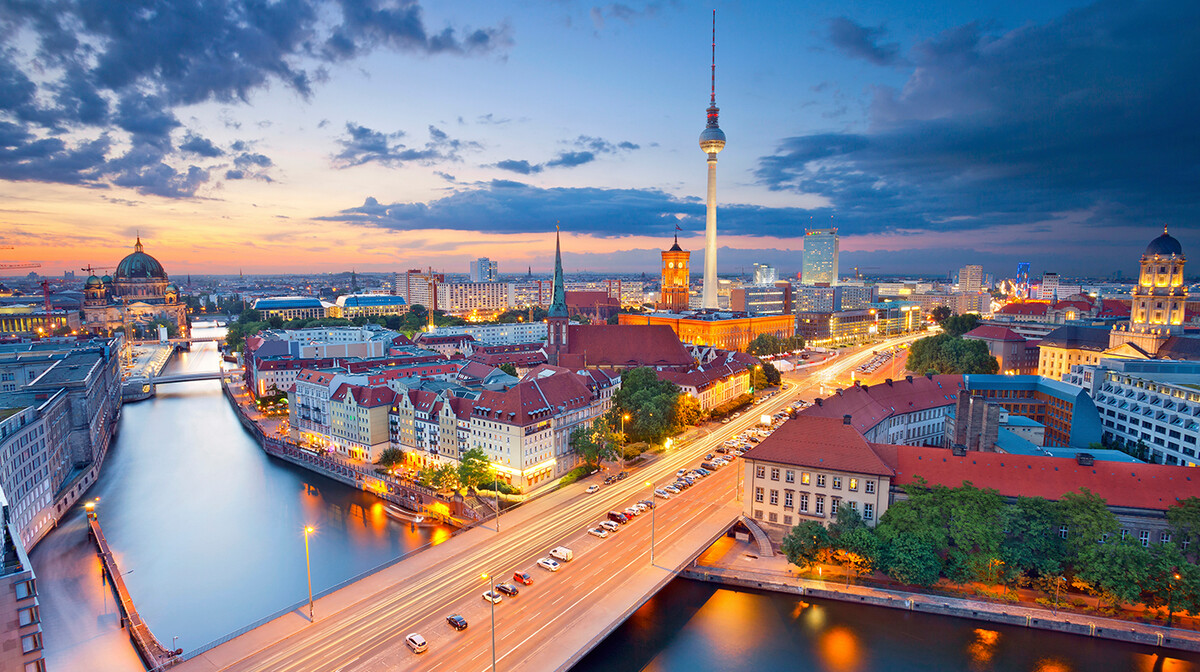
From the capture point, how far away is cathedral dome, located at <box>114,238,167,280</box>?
586ft

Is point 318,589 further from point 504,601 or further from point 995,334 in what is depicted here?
point 995,334

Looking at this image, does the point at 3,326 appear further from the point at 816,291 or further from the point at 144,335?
the point at 816,291

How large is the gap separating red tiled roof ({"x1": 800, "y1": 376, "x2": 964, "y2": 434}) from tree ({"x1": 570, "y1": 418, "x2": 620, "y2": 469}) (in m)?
16.2

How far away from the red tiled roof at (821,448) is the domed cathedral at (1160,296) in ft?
187

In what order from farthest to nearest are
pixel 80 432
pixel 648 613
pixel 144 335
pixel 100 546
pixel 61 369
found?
pixel 144 335 < pixel 61 369 < pixel 80 432 < pixel 100 546 < pixel 648 613

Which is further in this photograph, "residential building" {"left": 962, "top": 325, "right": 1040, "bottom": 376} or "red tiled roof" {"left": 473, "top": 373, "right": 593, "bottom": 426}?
"residential building" {"left": 962, "top": 325, "right": 1040, "bottom": 376}

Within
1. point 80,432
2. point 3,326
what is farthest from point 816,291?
point 3,326

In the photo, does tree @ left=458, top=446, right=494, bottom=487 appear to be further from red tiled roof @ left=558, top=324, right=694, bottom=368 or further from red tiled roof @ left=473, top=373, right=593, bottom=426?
red tiled roof @ left=558, top=324, right=694, bottom=368

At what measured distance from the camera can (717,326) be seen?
4469 inches

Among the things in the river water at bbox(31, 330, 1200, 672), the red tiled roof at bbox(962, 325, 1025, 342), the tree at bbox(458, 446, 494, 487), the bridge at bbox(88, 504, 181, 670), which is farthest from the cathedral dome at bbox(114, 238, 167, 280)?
the red tiled roof at bbox(962, 325, 1025, 342)

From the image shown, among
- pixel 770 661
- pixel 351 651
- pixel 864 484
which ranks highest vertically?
pixel 864 484

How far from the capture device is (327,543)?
133 ft

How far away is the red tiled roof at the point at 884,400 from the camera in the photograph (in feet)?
141

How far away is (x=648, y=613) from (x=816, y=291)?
152 meters
